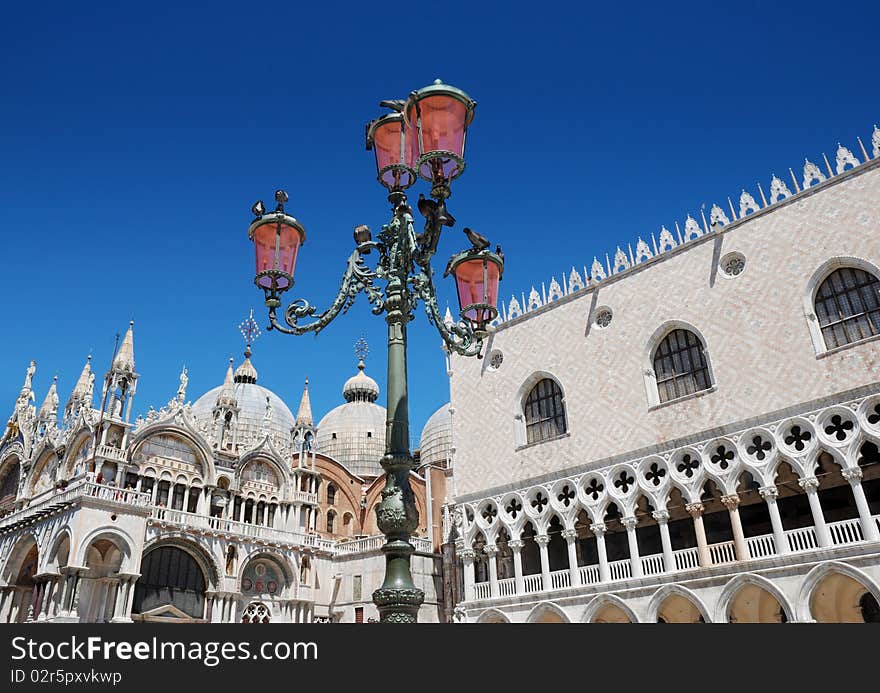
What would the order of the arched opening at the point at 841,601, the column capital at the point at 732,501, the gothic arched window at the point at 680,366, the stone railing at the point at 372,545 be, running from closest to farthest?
1. the arched opening at the point at 841,601
2. the column capital at the point at 732,501
3. the gothic arched window at the point at 680,366
4. the stone railing at the point at 372,545

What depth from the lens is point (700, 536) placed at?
1565cm

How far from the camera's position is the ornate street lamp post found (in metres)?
5.20

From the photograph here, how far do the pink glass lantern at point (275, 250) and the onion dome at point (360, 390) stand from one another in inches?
1488

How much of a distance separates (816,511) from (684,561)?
3263 millimetres

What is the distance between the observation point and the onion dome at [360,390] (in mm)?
44431

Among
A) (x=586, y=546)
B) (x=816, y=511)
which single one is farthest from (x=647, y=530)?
(x=816, y=511)

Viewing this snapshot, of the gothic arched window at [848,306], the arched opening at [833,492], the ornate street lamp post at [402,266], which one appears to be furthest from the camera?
the arched opening at [833,492]

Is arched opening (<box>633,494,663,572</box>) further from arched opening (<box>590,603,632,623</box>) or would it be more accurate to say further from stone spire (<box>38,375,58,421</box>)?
stone spire (<box>38,375,58,421</box>)

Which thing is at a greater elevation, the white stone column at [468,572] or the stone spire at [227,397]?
the stone spire at [227,397]

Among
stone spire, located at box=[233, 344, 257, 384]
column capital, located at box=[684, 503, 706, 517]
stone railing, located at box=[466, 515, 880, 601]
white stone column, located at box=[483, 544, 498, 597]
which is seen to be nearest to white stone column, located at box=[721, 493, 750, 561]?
stone railing, located at box=[466, 515, 880, 601]

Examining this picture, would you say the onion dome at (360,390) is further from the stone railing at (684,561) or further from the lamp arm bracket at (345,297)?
the lamp arm bracket at (345,297)

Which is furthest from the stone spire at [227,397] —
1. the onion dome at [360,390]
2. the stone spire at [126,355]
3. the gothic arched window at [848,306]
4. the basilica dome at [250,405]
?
the gothic arched window at [848,306]

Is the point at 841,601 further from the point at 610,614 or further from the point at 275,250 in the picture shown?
the point at 275,250

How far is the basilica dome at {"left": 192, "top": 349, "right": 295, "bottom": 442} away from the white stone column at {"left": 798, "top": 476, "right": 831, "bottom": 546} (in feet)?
84.1
